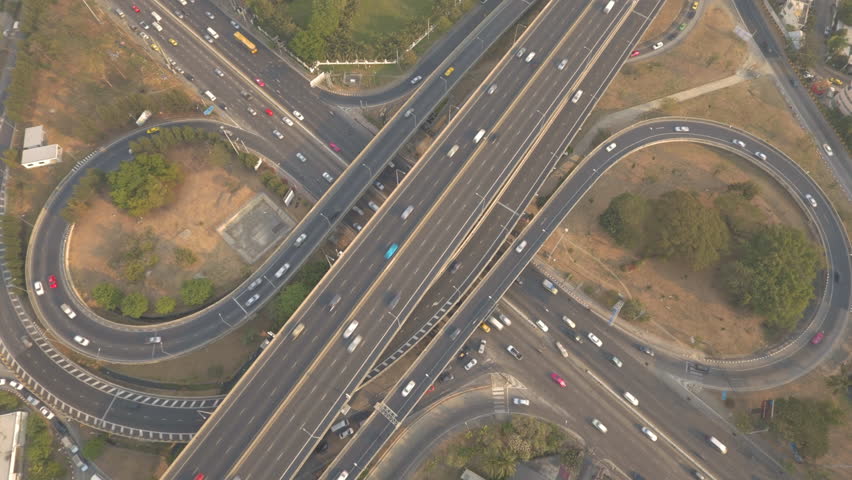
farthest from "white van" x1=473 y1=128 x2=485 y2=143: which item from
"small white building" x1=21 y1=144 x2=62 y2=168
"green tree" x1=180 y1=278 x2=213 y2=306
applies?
"small white building" x1=21 y1=144 x2=62 y2=168

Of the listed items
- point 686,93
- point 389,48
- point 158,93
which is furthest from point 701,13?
point 158,93

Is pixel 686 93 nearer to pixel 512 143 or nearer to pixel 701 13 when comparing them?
pixel 701 13

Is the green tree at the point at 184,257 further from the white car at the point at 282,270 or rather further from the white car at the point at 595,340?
the white car at the point at 595,340

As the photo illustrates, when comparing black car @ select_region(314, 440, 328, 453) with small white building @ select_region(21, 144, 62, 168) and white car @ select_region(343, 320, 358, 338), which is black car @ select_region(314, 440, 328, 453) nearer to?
white car @ select_region(343, 320, 358, 338)

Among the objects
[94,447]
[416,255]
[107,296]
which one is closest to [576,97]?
[416,255]

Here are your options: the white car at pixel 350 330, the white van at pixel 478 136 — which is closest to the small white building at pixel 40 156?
the white car at pixel 350 330
